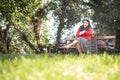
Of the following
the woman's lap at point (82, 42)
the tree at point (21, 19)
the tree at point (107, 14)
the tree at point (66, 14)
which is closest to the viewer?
the woman's lap at point (82, 42)

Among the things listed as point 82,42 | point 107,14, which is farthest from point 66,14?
point 82,42

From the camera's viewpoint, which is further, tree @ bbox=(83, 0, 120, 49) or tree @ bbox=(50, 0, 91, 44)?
tree @ bbox=(50, 0, 91, 44)

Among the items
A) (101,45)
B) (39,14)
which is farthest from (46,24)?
(101,45)

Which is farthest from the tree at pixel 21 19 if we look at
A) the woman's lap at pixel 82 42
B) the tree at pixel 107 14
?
the woman's lap at pixel 82 42

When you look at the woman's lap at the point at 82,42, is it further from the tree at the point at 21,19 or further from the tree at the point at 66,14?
the tree at the point at 66,14

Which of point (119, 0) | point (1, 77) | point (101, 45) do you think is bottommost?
point (101, 45)

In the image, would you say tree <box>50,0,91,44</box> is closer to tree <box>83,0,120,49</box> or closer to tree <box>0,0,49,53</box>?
tree <box>0,0,49,53</box>

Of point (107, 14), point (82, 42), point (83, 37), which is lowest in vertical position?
point (82, 42)

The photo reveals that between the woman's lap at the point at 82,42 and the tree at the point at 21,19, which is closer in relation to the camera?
the woman's lap at the point at 82,42

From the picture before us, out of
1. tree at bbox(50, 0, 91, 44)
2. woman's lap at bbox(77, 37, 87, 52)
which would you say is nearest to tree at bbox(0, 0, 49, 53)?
tree at bbox(50, 0, 91, 44)

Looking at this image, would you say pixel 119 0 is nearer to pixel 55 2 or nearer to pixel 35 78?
pixel 55 2

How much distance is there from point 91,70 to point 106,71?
1.21 ft

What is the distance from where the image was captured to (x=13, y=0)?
83.1 feet

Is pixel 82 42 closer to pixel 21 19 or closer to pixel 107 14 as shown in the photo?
pixel 107 14
